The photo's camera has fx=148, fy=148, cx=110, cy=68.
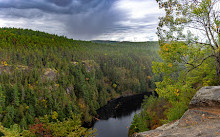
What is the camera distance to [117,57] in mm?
164125

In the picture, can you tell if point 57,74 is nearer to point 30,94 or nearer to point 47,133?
point 30,94

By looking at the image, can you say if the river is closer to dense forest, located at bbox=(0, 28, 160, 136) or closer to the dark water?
the dark water

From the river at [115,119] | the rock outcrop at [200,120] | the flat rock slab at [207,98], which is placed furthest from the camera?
the river at [115,119]

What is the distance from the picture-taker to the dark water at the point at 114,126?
58.2 meters

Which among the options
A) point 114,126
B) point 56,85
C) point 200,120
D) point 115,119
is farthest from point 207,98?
point 56,85

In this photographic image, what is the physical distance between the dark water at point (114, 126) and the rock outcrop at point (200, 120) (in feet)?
171

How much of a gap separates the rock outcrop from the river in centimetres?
5208

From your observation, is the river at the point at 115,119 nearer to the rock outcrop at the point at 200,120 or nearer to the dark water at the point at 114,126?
the dark water at the point at 114,126

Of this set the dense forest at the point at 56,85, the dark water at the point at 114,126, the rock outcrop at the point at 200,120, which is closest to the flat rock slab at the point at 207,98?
the rock outcrop at the point at 200,120

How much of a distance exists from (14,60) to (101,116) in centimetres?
6938

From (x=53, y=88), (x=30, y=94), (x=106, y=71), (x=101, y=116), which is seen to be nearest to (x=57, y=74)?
(x=53, y=88)

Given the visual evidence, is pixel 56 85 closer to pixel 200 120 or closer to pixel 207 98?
pixel 207 98

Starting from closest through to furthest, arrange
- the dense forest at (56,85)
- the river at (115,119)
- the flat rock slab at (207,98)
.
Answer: the flat rock slab at (207,98) → the river at (115,119) → the dense forest at (56,85)

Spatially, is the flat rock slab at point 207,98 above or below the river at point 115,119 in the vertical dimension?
above
